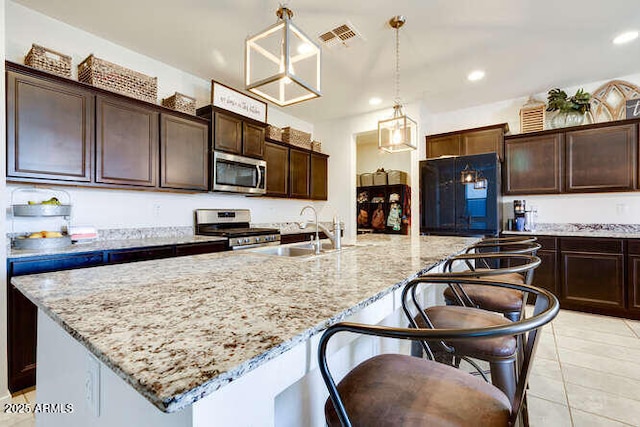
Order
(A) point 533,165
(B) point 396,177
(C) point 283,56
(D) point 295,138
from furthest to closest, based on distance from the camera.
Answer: (B) point 396,177
(D) point 295,138
(A) point 533,165
(C) point 283,56

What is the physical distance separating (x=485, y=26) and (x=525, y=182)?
2162mm

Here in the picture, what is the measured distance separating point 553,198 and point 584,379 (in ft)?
8.89

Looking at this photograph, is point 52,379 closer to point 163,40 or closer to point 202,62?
point 163,40

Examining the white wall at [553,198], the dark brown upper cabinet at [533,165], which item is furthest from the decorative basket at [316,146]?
the dark brown upper cabinet at [533,165]

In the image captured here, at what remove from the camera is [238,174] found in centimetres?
358

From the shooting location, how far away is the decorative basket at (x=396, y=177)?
5.99 m

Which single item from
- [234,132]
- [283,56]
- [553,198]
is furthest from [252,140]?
[553,198]

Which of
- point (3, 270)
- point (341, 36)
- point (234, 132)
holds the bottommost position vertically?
point (3, 270)

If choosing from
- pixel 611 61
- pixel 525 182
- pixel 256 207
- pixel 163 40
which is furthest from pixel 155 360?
pixel 611 61

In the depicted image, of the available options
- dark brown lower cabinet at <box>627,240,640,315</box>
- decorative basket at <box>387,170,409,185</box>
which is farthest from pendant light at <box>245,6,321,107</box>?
dark brown lower cabinet at <box>627,240,640,315</box>

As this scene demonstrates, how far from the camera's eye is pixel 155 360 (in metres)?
0.48

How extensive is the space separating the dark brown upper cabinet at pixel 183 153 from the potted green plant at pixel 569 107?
4.27 meters

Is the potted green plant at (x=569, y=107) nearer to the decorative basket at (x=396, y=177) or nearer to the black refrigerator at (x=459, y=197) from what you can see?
the black refrigerator at (x=459, y=197)

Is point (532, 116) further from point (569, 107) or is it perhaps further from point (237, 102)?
point (237, 102)
